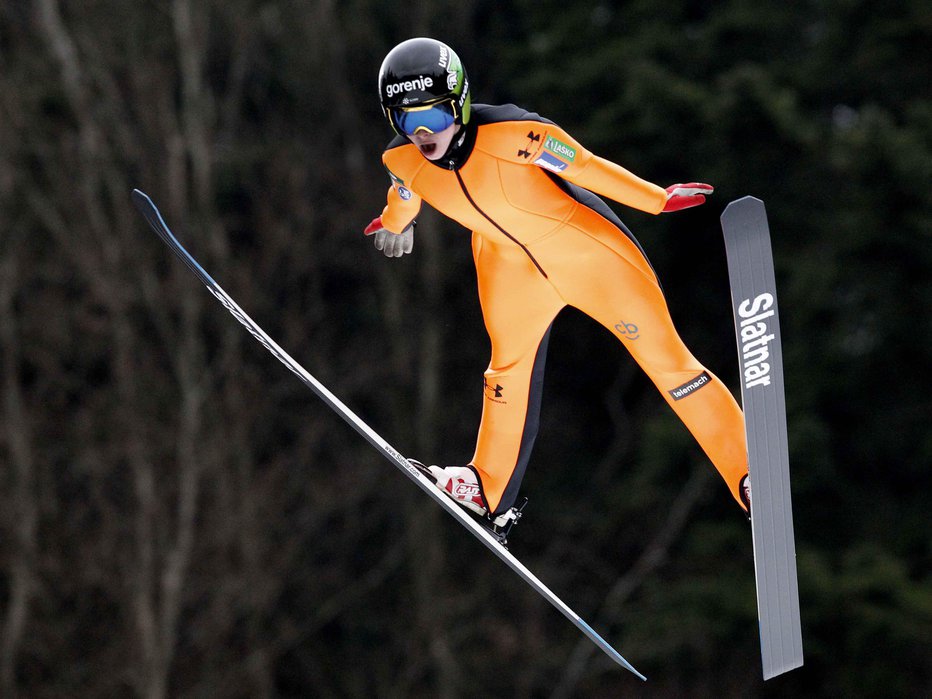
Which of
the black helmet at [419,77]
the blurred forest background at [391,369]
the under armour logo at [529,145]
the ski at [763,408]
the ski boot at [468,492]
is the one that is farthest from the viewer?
the blurred forest background at [391,369]

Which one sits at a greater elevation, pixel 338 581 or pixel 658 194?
pixel 658 194

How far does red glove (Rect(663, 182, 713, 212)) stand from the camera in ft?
11.3

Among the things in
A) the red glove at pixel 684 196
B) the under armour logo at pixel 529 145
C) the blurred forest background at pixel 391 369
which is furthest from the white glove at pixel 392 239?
the blurred forest background at pixel 391 369

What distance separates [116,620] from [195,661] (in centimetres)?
74

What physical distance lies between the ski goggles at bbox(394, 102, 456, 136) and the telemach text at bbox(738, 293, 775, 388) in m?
0.92

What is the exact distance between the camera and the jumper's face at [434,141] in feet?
11.4

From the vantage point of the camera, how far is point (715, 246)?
11.9 metres

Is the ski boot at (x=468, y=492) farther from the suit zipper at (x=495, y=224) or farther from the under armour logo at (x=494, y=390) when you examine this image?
the suit zipper at (x=495, y=224)

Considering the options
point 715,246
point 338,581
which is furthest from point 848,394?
point 338,581

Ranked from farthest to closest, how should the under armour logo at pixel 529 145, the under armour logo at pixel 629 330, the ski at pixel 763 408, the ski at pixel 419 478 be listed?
the ski at pixel 419 478 < the under armour logo at pixel 629 330 < the ski at pixel 763 408 < the under armour logo at pixel 529 145

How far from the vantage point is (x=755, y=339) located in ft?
12.1

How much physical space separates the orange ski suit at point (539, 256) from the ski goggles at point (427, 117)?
103 mm

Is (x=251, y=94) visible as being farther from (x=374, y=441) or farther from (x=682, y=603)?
(x=374, y=441)

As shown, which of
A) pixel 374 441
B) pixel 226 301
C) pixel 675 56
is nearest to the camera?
pixel 374 441
